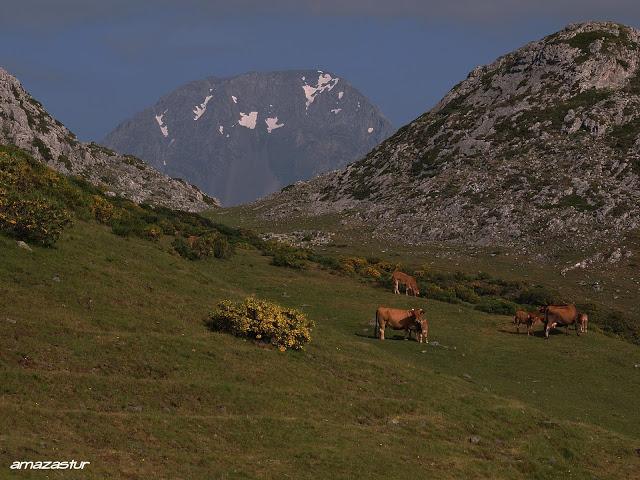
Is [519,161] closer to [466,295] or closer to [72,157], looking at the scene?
[466,295]

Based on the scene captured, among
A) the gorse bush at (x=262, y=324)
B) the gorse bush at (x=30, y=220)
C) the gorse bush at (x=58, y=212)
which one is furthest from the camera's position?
the gorse bush at (x=58, y=212)

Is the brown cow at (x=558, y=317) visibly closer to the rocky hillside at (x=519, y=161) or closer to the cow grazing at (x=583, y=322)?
the cow grazing at (x=583, y=322)

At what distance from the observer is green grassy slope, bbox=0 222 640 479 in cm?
2222

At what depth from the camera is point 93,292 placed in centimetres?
3338

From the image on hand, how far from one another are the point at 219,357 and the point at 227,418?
17.1 ft

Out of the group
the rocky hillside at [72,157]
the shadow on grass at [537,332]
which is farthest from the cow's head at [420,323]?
the rocky hillside at [72,157]

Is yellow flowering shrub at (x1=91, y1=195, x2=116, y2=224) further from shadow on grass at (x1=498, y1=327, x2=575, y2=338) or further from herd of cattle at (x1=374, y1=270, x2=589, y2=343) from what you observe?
shadow on grass at (x1=498, y1=327, x2=575, y2=338)

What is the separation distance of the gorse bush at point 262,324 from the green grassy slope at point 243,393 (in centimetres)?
91

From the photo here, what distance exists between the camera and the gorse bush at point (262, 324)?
1319 inches

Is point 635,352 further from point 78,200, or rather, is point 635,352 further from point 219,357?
point 78,200

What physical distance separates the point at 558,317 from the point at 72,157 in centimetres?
9774

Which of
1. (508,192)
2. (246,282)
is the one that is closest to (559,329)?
(246,282)

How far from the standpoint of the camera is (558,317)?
165ft

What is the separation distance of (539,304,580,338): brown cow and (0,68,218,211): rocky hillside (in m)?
67.9
